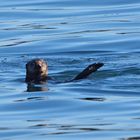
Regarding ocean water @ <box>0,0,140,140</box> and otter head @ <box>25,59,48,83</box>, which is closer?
ocean water @ <box>0,0,140,140</box>

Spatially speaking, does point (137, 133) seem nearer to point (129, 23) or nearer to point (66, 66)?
point (66, 66)

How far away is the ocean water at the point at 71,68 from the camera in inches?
450

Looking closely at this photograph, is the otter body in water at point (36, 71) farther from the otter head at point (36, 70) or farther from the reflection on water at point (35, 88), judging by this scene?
the reflection on water at point (35, 88)

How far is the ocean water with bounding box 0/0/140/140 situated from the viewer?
11430mm

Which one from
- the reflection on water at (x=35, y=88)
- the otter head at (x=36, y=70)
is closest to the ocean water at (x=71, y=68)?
the reflection on water at (x=35, y=88)

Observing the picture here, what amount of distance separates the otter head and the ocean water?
21cm

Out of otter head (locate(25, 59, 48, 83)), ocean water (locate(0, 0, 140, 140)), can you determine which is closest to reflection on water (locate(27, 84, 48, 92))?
ocean water (locate(0, 0, 140, 140))

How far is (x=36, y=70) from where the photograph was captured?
50.5 feet

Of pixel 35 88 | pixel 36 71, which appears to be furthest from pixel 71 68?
pixel 35 88

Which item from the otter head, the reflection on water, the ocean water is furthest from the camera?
the otter head

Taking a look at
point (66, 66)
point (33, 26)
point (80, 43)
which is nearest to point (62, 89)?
point (66, 66)

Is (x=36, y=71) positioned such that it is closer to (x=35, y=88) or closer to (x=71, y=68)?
(x=35, y=88)

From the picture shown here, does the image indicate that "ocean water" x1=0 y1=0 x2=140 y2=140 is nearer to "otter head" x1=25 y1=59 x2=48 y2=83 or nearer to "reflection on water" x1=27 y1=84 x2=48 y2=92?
"reflection on water" x1=27 y1=84 x2=48 y2=92

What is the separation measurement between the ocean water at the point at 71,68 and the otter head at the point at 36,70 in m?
0.21
